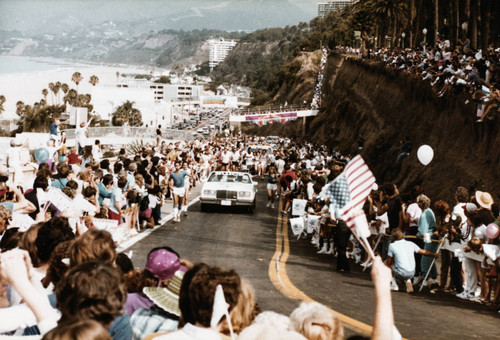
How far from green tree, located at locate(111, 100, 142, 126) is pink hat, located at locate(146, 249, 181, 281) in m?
164

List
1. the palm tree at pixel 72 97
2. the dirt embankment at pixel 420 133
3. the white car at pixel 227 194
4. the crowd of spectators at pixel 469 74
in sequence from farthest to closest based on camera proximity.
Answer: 1. the palm tree at pixel 72 97
2. the white car at pixel 227 194
3. the dirt embankment at pixel 420 133
4. the crowd of spectators at pixel 469 74

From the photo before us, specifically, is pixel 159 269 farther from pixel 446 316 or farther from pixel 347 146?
pixel 347 146

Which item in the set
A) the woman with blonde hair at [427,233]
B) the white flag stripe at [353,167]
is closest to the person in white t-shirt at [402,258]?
the woman with blonde hair at [427,233]

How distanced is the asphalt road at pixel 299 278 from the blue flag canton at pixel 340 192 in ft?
12.1

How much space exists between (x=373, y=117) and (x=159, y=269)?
47116mm

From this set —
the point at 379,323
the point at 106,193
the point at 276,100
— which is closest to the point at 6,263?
the point at 379,323

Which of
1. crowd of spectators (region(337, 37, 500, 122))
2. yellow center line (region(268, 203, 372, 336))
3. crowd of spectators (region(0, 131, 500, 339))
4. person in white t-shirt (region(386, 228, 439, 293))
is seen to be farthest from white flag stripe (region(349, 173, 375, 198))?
crowd of spectators (region(337, 37, 500, 122))

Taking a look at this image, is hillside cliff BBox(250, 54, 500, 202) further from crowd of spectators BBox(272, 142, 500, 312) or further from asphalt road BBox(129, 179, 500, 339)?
asphalt road BBox(129, 179, 500, 339)

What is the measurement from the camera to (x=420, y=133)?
103ft

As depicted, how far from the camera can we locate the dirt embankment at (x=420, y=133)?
21.0 metres

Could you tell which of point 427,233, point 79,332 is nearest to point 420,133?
point 427,233

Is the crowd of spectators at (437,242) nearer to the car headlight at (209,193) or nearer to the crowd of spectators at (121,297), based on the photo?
the crowd of spectators at (121,297)

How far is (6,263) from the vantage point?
421 cm

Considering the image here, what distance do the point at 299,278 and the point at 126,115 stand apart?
6329 inches
